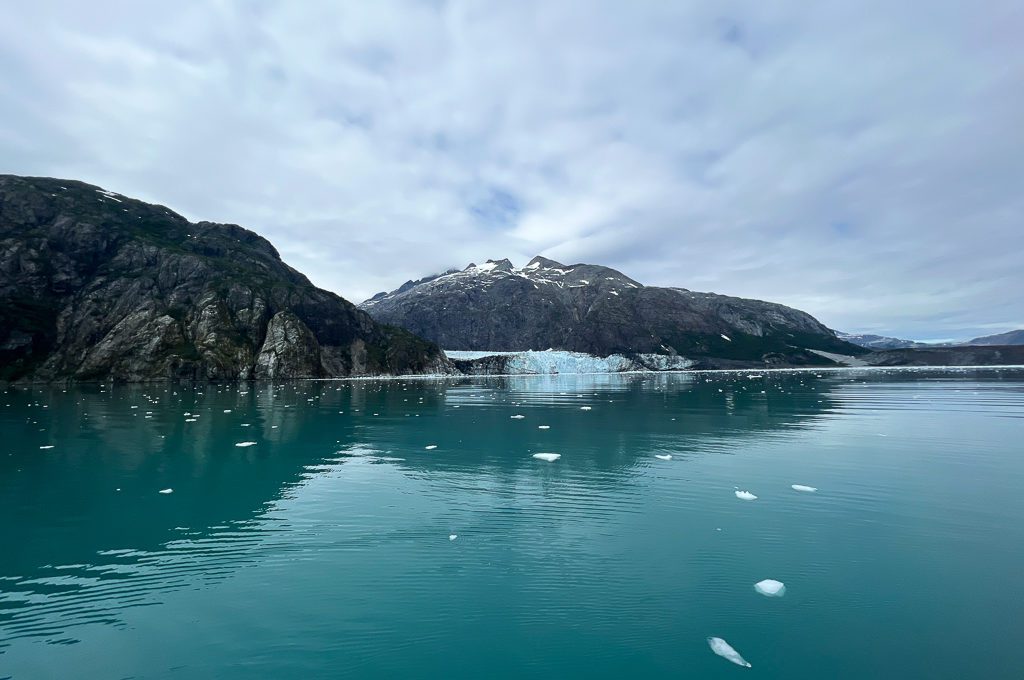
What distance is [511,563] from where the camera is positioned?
12.3 metres

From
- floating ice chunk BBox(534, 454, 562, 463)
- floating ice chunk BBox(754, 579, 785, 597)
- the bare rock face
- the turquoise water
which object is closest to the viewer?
the turquoise water

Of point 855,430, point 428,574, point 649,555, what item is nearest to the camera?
point 428,574

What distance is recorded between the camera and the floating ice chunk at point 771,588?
10547 mm

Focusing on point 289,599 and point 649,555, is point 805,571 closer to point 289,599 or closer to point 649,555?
point 649,555

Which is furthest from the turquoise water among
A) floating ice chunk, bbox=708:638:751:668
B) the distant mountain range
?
the distant mountain range

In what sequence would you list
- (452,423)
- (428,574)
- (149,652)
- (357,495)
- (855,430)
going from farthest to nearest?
(452,423) → (855,430) → (357,495) → (428,574) → (149,652)

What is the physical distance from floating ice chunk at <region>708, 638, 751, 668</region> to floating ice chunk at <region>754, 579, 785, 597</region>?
2490 mm

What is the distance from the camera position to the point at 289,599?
10.5m

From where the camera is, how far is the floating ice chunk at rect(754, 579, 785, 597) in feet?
34.6

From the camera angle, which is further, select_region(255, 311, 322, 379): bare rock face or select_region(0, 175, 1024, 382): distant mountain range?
select_region(255, 311, 322, 379): bare rock face

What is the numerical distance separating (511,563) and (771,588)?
618 centimetres

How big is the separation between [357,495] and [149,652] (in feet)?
33.0

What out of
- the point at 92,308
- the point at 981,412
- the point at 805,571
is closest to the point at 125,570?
the point at 805,571

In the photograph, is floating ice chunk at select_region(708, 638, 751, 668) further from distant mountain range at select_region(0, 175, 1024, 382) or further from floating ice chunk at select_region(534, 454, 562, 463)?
distant mountain range at select_region(0, 175, 1024, 382)
